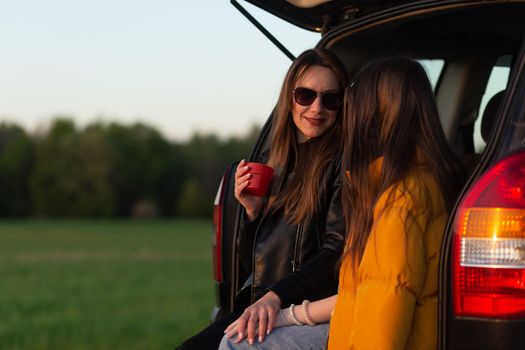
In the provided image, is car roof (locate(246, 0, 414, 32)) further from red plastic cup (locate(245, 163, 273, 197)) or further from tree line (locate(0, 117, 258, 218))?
tree line (locate(0, 117, 258, 218))

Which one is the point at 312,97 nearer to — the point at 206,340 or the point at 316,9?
the point at 316,9

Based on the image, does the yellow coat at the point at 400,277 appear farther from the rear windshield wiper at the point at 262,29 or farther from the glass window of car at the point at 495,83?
the glass window of car at the point at 495,83

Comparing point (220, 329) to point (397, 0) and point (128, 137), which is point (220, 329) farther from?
point (128, 137)

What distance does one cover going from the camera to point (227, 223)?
149 inches

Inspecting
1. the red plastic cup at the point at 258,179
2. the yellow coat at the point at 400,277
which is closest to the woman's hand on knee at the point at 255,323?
the yellow coat at the point at 400,277

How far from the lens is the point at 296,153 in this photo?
Result: 3537 mm

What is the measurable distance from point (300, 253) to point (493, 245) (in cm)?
98

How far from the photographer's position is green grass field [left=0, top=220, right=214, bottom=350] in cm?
1243

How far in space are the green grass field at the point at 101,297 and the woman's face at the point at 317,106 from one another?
8066mm

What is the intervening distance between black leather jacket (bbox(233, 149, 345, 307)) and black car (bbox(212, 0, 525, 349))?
0.39 metres

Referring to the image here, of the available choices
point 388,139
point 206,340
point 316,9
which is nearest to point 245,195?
point 206,340

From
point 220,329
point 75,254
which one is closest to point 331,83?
point 220,329

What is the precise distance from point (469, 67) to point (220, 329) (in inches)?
92.8

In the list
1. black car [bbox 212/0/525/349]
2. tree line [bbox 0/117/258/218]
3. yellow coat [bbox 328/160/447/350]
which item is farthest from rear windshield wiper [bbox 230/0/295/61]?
tree line [bbox 0/117/258/218]
